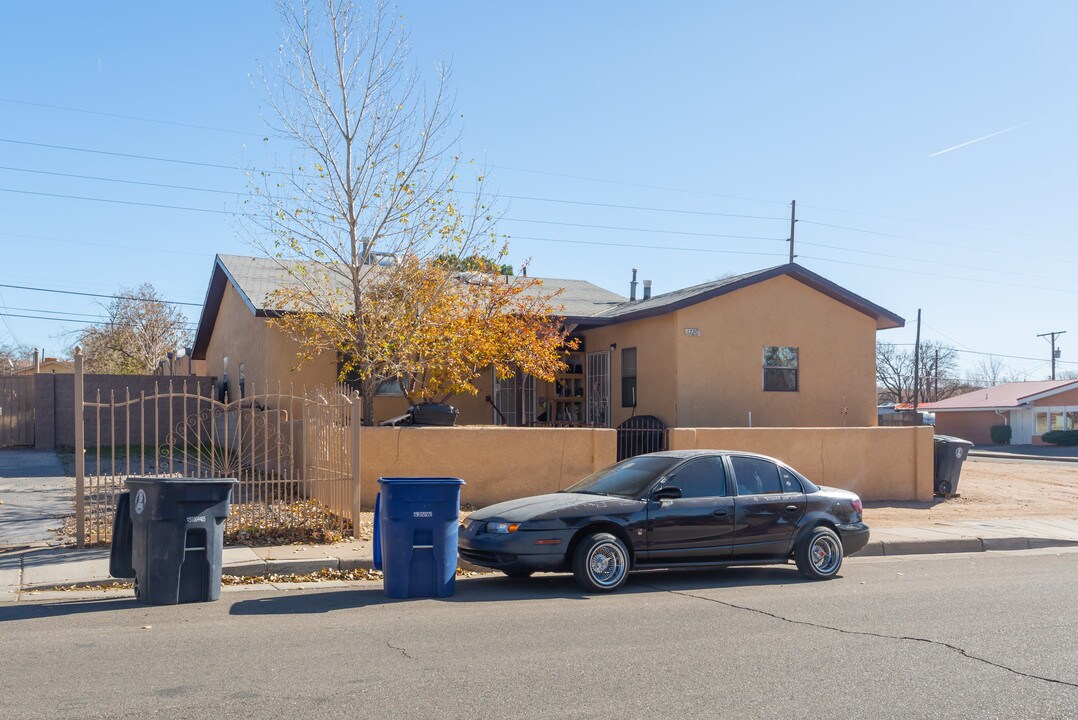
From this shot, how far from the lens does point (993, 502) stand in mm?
19094

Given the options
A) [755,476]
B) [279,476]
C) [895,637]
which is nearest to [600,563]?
[755,476]

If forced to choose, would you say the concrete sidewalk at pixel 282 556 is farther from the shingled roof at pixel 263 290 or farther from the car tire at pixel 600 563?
the shingled roof at pixel 263 290

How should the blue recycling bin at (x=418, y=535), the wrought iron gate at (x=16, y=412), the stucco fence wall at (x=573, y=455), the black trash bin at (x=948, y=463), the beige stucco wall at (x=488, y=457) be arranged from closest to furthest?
the blue recycling bin at (x=418, y=535)
the beige stucco wall at (x=488, y=457)
the stucco fence wall at (x=573, y=455)
the black trash bin at (x=948, y=463)
the wrought iron gate at (x=16, y=412)

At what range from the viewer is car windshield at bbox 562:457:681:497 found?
10.3m

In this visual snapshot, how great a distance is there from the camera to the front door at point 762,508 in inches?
407

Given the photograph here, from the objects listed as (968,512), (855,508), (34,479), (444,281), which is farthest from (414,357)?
(968,512)

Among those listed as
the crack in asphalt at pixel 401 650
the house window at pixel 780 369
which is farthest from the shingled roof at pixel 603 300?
the crack in asphalt at pixel 401 650

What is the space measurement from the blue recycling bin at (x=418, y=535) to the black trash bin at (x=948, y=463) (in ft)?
43.2

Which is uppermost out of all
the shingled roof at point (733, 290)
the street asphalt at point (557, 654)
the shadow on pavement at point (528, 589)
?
the shingled roof at point (733, 290)

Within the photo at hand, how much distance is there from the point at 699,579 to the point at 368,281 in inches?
326

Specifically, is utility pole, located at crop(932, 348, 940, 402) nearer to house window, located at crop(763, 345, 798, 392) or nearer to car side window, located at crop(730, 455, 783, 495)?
house window, located at crop(763, 345, 798, 392)

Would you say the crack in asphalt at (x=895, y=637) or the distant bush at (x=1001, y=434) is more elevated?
the crack in asphalt at (x=895, y=637)

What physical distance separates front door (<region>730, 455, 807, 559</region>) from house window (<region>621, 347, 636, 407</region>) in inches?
402

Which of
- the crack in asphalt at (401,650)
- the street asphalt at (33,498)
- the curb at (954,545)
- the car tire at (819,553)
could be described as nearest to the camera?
the crack in asphalt at (401,650)
